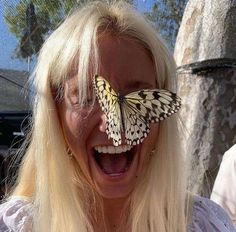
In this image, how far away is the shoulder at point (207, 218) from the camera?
1326mm

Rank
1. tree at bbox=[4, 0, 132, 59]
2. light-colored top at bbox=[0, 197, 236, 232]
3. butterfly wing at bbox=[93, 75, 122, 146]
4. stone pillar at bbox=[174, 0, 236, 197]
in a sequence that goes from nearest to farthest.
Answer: butterfly wing at bbox=[93, 75, 122, 146], light-colored top at bbox=[0, 197, 236, 232], stone pillar at bbox=[174, 0, 236, 197], tree at bbox=[4, 0, 132, 59]

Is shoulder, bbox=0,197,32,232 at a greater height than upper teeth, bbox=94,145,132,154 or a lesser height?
lesser

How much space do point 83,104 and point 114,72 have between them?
3.7 inches

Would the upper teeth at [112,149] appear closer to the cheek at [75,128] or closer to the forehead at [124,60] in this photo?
the cheek at [75,128]

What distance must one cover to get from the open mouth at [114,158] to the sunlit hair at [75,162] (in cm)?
7

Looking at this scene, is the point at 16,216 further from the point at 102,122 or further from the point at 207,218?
the point at 207,218

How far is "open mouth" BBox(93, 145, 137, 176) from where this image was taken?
3.93 ft

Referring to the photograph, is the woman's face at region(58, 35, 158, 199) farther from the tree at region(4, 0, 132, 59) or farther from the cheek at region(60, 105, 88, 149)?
the tree at region(4, 0, 132, 59)

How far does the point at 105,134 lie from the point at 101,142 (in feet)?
0.06

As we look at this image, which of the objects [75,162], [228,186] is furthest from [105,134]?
[228,186]

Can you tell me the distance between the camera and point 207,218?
1.34 m

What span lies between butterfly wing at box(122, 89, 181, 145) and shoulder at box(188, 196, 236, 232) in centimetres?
28

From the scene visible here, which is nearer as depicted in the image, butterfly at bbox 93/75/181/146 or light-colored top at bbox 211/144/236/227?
butterfly at bbox 93/75/181/146

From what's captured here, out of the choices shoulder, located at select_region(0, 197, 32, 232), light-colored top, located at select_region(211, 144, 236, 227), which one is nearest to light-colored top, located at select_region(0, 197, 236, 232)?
shoulder, located at select_region(0, 197, 32, 232)
